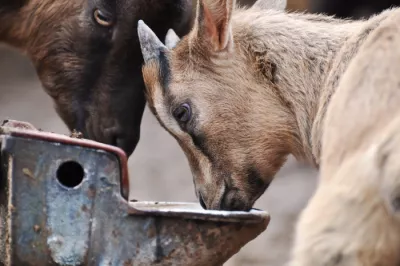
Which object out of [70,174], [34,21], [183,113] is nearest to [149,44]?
[183,113]

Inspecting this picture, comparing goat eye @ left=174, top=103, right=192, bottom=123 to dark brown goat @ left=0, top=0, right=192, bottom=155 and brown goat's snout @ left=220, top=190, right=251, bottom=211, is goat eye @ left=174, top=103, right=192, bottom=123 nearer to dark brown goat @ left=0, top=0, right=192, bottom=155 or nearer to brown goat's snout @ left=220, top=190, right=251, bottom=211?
brown goat's snout @ left=220, top=190, right=251, bottom=211

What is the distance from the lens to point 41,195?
1906mm

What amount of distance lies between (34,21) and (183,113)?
1388 mm

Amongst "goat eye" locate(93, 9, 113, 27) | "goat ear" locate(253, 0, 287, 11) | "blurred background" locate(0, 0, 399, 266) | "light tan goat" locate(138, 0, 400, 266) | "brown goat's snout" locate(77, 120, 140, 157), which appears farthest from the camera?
"blurred background" locate(0, 0, 399, 266)

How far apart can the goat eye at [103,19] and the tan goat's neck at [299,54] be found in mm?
1110

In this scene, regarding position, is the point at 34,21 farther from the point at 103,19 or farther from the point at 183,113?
the point at 183,113

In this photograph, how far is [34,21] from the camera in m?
3.67

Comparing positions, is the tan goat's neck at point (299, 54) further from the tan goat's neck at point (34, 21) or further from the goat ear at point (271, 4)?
the tan goat's neck at point (34, 21)

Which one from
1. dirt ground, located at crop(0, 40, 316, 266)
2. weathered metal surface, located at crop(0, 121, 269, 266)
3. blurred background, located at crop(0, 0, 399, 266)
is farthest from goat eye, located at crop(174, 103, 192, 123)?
dirt ground, located at crop(0, 40, 316, 266)

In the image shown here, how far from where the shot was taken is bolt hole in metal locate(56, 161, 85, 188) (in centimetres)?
192

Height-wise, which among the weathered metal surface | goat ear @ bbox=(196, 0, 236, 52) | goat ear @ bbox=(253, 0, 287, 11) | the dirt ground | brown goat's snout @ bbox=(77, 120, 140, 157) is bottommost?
the dirt ground

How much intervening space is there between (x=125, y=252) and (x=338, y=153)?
0.49 metres

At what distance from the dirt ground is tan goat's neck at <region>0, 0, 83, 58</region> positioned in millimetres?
1379

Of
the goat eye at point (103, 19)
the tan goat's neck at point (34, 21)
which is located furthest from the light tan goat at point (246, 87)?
the tan goat's neck at point (34, 21)
